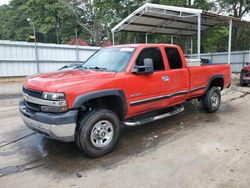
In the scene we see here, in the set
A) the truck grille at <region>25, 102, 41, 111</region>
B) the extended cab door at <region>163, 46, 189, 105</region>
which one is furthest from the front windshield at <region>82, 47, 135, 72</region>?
the truck grille at <region>25, 102, 41, 111</region>

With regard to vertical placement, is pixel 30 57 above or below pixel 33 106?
above

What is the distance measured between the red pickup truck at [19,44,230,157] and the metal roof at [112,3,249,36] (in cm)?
640

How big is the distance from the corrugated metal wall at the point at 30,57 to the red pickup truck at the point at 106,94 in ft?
33.8

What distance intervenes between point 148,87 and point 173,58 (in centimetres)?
131

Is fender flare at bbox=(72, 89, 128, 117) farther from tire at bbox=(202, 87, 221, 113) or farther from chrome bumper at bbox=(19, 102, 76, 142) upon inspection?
tire at bbox=(202, 87, 221, 113)

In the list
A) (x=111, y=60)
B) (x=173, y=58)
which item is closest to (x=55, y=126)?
(x=111, y=60)

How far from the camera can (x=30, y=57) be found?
47.9 ft

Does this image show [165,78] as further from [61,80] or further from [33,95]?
[33,95]

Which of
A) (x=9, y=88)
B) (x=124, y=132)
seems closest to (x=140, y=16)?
(x=9, y=88)

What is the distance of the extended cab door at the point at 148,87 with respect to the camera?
4.54 metres

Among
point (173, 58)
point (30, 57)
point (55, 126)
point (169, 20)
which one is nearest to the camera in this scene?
point (55, 126)

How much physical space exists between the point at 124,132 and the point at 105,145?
1.40 meters

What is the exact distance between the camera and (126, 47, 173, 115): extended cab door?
4541 millimetres

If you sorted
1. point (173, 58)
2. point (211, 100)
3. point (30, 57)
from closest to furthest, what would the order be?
1. point (173, 58)
2. point (211, 100)
3. point (30, 57)
